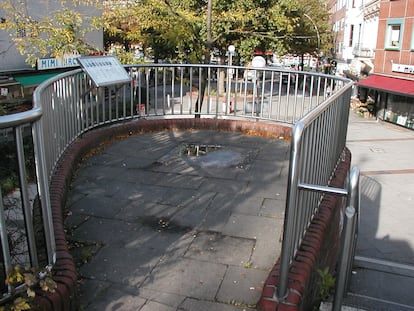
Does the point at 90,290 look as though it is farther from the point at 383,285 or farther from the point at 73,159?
the point at 383,285

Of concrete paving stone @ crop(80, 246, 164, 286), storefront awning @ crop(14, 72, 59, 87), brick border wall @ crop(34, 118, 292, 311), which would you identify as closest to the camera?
brick border wall @ crop(34, 118, 292, 311)

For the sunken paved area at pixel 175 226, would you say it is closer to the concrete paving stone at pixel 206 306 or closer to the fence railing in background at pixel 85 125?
the concrete paving stone at pixel 206 306

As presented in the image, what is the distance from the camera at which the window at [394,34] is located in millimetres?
25250

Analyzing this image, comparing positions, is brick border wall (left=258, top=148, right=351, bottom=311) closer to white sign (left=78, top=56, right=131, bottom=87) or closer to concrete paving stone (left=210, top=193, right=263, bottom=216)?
concrete paving stone (left=210, top=193, right=263, bottom=216)

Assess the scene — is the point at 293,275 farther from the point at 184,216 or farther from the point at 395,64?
the point at 395,64

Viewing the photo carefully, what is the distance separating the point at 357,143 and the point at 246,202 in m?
18.3

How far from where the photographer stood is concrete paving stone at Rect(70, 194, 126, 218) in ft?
13.9

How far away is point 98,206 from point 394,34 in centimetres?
2638

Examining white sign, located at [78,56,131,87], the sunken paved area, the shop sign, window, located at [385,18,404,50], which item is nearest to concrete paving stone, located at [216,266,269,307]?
the sunken paved area

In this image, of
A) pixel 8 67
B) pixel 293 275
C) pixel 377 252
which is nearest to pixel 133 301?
pixel 293 275

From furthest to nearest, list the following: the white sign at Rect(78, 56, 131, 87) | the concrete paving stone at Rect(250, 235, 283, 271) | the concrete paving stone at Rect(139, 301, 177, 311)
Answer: the white sign at Rect(78, 56, 131, 87) < the concrete paving stone at Rect(250, 235, 283, 271) < the concrete paving stone at Rect(139, 301, 177, 311)

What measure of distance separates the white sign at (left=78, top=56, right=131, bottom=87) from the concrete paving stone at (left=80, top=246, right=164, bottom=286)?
3.24m

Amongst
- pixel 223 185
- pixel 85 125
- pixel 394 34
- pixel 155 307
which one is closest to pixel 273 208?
pixel 223 185

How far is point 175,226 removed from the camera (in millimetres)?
3969
